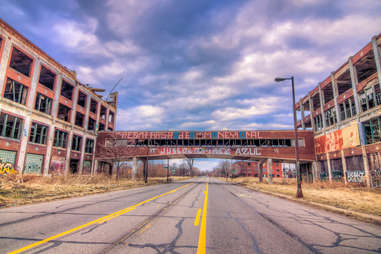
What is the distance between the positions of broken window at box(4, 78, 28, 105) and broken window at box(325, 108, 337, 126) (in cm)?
4435

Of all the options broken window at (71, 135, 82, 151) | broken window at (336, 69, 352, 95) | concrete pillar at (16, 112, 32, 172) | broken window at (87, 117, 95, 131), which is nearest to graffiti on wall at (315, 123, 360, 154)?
broken window at (336, 69, 352, 95)

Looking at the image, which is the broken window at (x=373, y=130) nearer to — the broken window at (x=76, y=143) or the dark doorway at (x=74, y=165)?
the broken window at (x=76, y=143)

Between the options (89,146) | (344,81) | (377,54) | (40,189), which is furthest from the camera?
(89,146)

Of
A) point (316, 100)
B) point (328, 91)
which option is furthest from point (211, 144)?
point (328, 91)

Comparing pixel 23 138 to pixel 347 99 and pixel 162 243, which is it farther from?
pixel 347 99

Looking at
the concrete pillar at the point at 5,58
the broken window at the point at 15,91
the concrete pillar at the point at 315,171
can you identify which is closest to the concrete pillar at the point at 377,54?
the concrete pillar at the point at 315,171

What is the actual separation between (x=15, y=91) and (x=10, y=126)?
4.44 metres

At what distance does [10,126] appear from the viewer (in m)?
24.4

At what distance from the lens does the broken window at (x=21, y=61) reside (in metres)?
26.0

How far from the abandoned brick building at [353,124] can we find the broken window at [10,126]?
41621mm

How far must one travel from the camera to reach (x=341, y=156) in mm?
30531

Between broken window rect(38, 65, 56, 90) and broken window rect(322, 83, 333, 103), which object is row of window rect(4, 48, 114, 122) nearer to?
broken window rect(38, 65, 56, 90)

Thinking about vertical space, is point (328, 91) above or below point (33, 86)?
above

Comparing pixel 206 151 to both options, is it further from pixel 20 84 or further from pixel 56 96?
pixel 20 84
